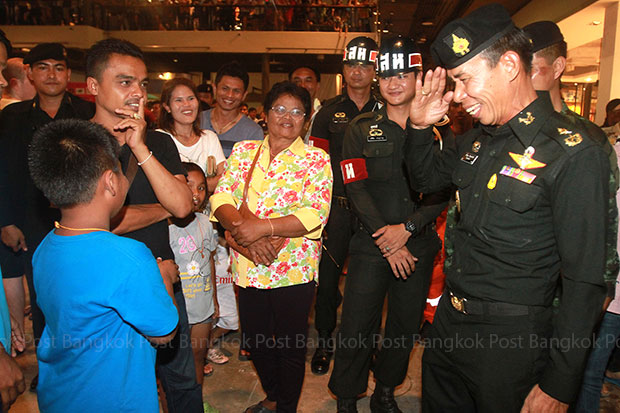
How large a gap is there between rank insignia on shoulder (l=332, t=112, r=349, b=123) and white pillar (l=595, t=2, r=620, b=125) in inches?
208

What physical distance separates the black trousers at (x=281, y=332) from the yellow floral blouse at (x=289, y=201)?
10 cm

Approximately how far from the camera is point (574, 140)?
1497 millimetres

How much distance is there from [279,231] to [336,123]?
158cm

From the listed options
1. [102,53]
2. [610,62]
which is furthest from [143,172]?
[610,62]

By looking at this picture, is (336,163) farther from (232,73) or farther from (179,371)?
(179,371)

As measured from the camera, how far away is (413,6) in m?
13.2

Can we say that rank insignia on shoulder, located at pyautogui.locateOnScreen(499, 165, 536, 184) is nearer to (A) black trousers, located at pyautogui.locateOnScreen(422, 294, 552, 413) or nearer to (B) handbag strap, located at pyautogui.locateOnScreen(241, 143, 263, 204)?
(A) black trousers, located at pyautogui.locateOnScreen(422, 294, 552, 413)

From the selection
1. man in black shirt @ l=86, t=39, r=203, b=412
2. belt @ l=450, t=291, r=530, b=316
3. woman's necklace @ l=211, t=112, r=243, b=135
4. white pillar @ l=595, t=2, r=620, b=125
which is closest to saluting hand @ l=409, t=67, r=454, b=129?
belt @ l=450, t=291, r=530, b=316

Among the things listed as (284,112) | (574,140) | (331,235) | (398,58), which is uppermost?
(398,58)

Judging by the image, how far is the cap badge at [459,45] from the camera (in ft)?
5.33

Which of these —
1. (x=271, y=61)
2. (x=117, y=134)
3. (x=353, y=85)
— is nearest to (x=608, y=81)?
(x=353, y=85)

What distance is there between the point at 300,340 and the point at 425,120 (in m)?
1.42

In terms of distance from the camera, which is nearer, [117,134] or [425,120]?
[425,120]

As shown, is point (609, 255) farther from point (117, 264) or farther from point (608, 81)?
point (608, 81)
